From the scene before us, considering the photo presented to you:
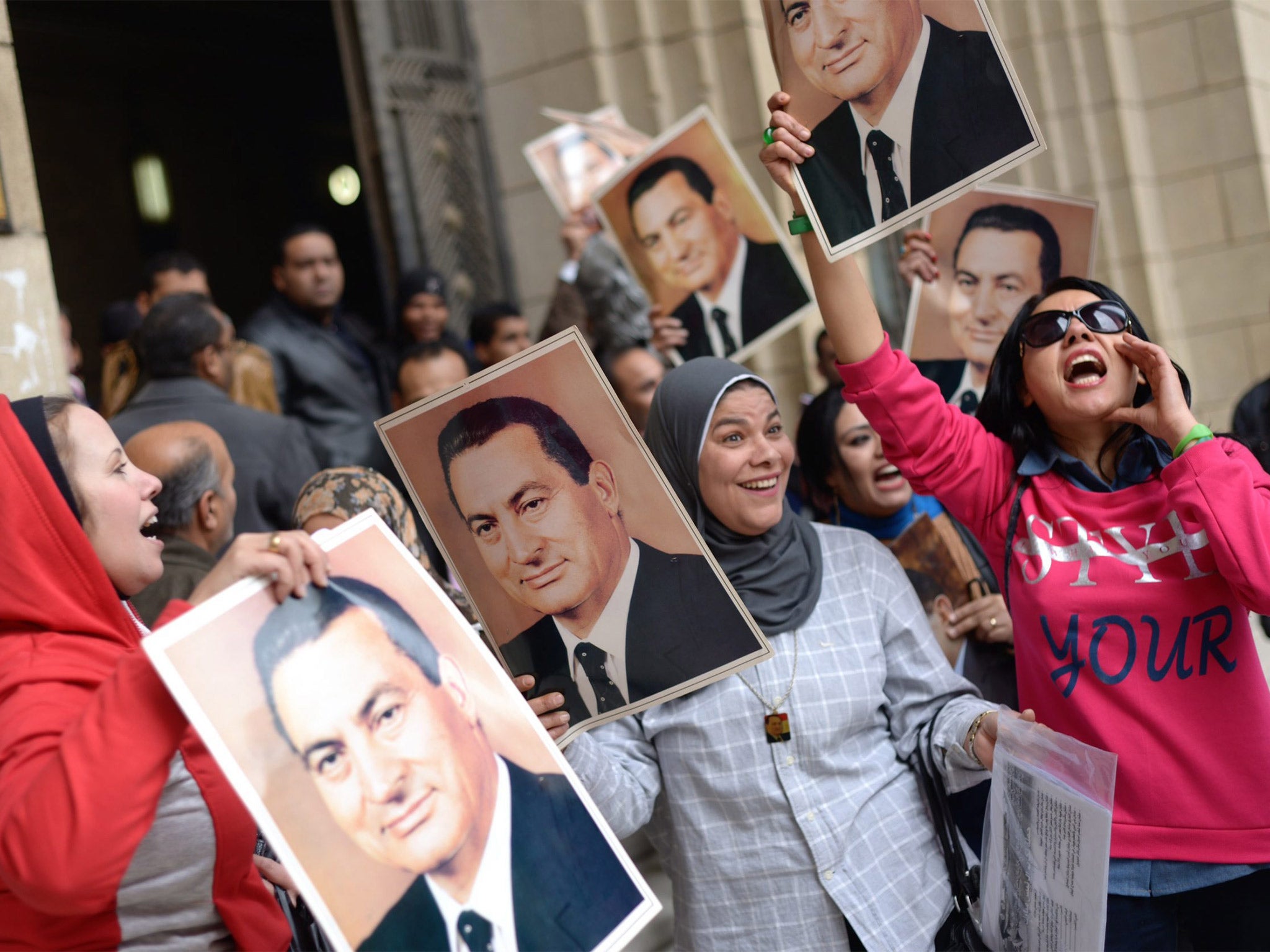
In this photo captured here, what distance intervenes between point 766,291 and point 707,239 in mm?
275

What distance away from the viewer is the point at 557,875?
1762mm

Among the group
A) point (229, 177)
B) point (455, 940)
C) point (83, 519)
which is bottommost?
point (455, 940)

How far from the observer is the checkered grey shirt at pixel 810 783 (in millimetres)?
2281

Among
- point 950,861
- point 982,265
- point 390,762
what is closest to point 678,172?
point 982,265

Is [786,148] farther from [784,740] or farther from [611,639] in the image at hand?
[784,740]

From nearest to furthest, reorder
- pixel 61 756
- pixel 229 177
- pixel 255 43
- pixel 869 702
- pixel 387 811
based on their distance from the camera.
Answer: pixel 61 756
pixel 387 811
pixel 869 702
pixel 255 43
pixel 229 177

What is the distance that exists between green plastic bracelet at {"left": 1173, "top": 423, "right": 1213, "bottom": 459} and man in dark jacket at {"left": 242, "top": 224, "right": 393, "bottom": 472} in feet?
11.1

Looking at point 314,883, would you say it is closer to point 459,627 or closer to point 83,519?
point 459,627

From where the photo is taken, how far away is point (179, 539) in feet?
9.98

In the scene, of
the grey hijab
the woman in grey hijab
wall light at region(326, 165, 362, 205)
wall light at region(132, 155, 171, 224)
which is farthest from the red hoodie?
wall light at region(326, 165, 362, 205)

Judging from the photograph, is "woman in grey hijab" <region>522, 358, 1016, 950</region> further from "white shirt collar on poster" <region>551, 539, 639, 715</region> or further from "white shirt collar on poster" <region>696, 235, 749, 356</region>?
"white shirt collar on poster" <region>696, 235, 749, 356</region>

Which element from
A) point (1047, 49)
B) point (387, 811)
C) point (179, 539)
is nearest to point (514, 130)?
point (1047, 49)

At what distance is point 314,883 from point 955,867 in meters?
1.36

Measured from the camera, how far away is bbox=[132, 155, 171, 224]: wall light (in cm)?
1084
